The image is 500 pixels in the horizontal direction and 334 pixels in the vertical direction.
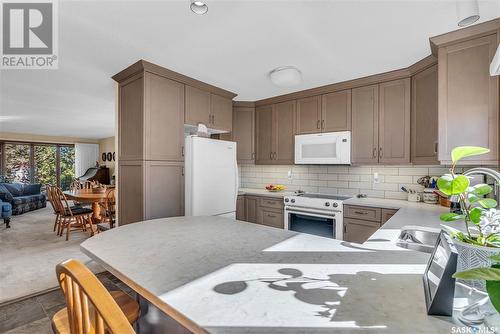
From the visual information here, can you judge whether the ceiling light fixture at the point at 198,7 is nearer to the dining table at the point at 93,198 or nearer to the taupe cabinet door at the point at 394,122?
the taupe cabinet door at the point at 394,122

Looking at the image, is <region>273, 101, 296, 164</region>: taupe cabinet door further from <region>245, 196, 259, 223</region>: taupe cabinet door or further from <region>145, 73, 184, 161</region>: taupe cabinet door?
<region>145, 73, 184, 161</region>: taupe cabinet door

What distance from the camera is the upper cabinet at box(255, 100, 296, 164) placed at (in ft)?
11.7

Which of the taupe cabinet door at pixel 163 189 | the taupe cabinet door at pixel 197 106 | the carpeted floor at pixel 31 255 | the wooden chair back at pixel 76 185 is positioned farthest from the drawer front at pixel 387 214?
the wooden chair back at pixel 76 185

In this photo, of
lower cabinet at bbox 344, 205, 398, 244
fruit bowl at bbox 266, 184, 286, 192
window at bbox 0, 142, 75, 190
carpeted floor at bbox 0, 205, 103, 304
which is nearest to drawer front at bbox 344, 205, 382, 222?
lower cabinet at bbox 344, 205, 398, 244

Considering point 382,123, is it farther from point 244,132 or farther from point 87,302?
point 87,302

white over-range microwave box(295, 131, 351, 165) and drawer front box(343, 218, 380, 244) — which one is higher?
white over-range microwave box(295, 131, 351, 165)

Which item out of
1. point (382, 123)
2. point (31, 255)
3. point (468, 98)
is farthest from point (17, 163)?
point (468, 98)

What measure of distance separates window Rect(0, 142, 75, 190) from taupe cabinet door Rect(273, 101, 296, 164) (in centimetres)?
832

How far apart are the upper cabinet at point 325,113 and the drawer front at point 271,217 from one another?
117cm

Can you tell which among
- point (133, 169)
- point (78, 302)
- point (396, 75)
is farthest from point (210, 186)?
point (396, 75)

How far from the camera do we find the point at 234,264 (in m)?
0.95

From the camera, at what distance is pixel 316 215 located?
9.79 feet

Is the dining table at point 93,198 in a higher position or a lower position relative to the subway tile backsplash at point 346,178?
lower

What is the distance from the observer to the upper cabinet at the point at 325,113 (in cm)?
308
